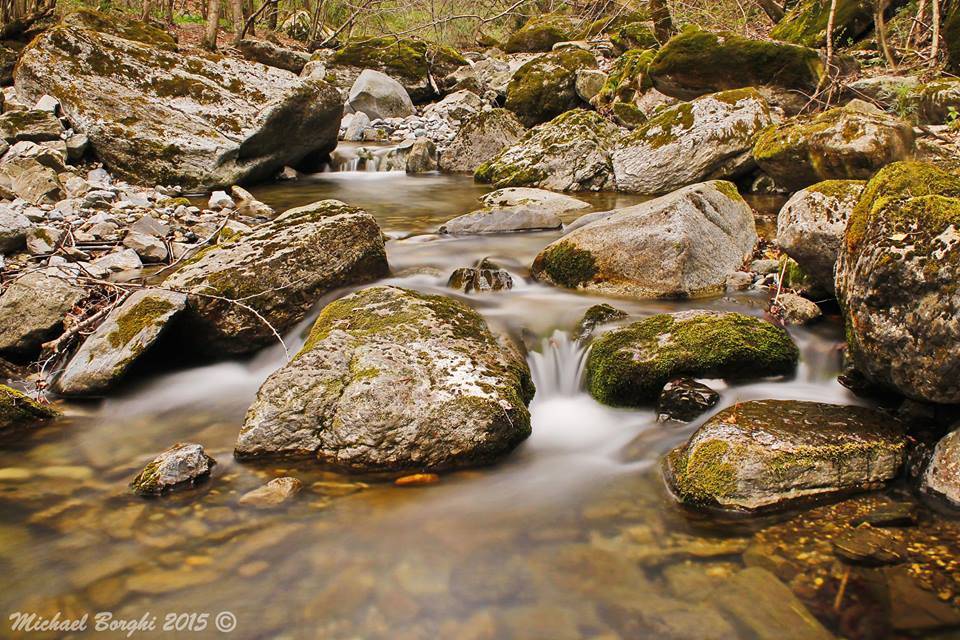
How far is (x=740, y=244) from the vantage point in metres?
5.96

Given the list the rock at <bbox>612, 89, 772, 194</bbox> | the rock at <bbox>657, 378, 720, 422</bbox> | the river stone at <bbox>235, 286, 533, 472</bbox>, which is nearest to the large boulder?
the rock at <bbox>612, 89, 772, 194</bbox>

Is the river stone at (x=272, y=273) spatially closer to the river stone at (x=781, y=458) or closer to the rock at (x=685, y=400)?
the rock at (x=685, y=400)

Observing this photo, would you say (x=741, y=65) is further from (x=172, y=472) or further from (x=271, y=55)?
(x=271, y=55)

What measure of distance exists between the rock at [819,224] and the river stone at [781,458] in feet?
5.01

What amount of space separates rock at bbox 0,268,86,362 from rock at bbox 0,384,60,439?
→ 850 mm

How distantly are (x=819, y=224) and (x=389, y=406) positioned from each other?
3218mm

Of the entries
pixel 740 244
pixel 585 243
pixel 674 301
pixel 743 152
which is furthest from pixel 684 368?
pixel 743 152

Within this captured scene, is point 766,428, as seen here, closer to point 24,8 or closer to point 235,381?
point 235,381

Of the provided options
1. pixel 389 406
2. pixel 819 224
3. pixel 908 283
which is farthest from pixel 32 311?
pixel 819 224

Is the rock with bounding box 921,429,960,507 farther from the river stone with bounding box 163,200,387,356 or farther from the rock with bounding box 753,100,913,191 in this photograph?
the river stone with bounding box 163,200,387,356

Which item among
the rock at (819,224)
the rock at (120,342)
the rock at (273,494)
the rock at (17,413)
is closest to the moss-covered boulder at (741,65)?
the rock at (819,224)

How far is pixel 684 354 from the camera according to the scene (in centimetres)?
393

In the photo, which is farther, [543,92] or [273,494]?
[543,92]

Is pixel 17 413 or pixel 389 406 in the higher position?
pixel 389 406
